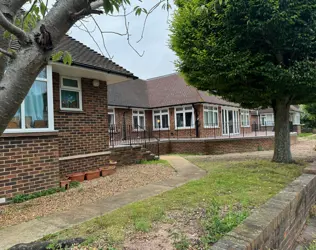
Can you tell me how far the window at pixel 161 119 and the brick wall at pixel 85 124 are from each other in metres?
10.9

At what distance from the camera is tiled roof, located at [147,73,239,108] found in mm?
17875

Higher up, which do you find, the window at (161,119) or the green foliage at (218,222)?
the window at (161,119)

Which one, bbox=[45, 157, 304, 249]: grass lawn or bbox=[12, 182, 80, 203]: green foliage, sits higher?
bbox=[45, 157, 304, 249]: grass lawn

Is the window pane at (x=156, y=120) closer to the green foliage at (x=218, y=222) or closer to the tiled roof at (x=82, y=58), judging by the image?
the tiled roof at (x=82, y=58)

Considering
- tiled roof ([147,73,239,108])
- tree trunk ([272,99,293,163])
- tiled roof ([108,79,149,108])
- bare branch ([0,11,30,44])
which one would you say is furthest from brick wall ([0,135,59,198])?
tiled roof ([147,73,239,108])

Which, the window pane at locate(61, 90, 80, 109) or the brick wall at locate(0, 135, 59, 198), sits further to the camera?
the window pane at locate(61, 90, 80, 109)

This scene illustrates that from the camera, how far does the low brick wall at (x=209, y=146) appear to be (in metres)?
13.8

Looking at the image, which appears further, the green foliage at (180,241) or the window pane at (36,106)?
the window pane at (36,106)

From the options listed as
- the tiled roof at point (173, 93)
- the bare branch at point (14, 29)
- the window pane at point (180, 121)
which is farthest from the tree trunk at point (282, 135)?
the window pane at point (180, 121)

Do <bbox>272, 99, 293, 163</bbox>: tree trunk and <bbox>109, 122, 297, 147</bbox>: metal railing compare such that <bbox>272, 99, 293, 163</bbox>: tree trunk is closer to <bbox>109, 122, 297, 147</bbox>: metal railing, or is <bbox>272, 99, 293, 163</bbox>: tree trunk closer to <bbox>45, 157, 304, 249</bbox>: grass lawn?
<bbox>45, 157, 304, 249</bbox>: grass lawn

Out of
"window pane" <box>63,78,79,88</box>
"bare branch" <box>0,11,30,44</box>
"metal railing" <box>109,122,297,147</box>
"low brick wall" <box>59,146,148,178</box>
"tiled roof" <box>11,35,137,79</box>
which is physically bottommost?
"low brick wall" <box>59,146,148,178</box>

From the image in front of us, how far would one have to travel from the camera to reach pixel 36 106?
5762 millimetres

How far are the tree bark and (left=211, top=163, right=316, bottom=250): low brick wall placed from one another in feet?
6.61

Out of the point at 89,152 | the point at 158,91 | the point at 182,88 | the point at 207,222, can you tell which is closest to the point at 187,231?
the point at 207,222
